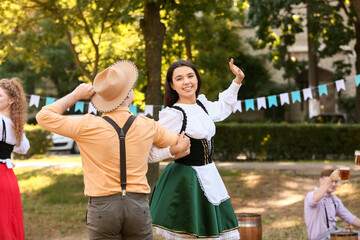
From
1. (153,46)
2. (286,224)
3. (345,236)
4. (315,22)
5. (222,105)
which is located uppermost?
(315,22)

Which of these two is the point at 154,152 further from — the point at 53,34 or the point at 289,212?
the point at 53,34

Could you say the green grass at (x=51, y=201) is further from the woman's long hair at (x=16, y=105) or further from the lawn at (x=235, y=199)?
the woman's long hair at (x=16, y=105)

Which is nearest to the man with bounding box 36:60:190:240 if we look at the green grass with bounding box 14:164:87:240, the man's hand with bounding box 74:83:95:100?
the man's hand with bounding box 74:83:95:100

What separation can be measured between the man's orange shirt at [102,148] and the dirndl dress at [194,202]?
2.85ft

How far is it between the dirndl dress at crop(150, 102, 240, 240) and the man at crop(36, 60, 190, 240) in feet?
2.67

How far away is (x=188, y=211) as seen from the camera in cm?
439

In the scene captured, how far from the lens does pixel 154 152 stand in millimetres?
3840

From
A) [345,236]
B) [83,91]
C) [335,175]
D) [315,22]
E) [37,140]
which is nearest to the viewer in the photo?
[83,91]

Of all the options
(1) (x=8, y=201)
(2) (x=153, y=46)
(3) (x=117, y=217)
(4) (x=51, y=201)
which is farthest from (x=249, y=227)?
(4) (x=51, y=201)

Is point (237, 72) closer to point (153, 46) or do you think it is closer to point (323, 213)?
point (323, 213)

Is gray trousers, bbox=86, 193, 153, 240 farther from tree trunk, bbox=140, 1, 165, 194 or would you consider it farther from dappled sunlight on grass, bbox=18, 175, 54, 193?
dappled sunlight on grass, bbox=18, 175, 54, 193

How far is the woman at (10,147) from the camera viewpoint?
184 inches

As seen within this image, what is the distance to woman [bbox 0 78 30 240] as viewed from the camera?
4668mm

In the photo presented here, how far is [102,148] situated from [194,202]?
1161 millimetres
